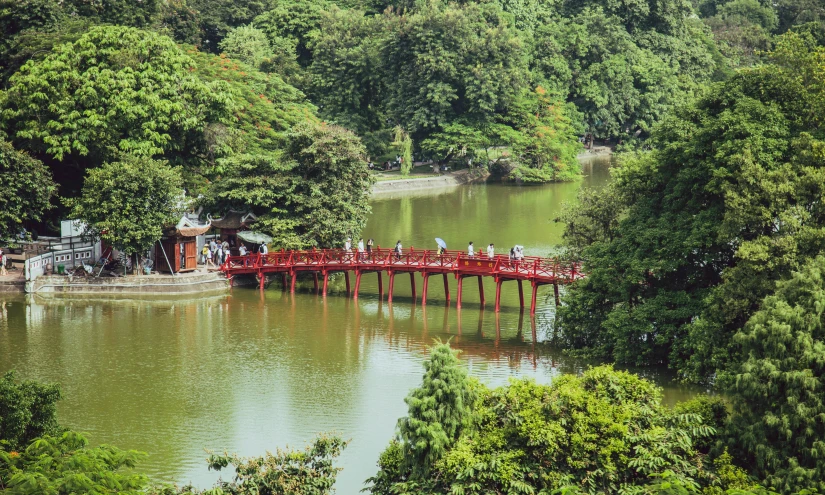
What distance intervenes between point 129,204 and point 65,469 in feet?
80.6

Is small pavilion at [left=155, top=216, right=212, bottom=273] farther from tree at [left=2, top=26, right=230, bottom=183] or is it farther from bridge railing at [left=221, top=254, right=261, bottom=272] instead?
tree at [left=2, top=26, right=230, bottom=183]

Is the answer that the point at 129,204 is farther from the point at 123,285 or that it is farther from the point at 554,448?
the point at 554,448

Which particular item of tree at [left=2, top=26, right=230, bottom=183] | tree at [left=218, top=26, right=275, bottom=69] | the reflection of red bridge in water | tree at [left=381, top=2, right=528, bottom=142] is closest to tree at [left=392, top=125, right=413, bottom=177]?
tree at [left=381, top=2, right=528, bottom=142]

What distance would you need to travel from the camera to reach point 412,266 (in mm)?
44688

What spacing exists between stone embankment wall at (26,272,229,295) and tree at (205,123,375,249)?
4.12 m

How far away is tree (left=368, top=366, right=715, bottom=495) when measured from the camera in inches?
974

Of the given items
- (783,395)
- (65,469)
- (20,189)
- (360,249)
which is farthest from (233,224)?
(783,395)

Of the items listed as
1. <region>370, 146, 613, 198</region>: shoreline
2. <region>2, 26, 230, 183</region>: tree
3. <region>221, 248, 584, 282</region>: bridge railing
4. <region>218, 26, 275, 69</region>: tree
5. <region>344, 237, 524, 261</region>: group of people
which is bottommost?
<region>221, 248, 584, 282</region>: bridge railing

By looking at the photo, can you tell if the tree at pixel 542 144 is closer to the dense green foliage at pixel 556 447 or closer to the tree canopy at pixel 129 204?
the tree canopy at pixel 129 204

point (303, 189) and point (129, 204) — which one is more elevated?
point (303, 189)

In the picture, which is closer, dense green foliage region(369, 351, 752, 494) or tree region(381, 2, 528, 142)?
dense green foliage region(369, 351, 752, 494)

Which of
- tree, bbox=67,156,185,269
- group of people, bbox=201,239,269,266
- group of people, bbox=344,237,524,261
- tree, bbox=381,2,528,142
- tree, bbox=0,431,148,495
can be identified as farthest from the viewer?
tree, bbox=381,2,528,142

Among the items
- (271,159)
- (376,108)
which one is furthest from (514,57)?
(271,159)

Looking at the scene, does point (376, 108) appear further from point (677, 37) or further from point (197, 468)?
point (197, 468)
